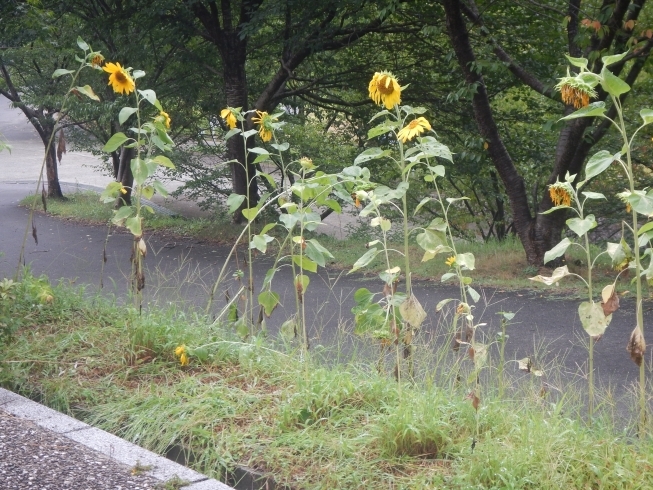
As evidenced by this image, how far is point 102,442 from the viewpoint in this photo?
3.70 m

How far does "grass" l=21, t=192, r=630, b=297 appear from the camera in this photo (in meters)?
9.67

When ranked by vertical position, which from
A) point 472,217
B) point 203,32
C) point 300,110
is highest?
point 203,32

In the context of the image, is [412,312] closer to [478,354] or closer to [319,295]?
[478,354]

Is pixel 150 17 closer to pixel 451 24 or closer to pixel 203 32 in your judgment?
pixel 203 32

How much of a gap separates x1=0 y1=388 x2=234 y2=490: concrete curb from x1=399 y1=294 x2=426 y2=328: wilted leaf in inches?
44.1

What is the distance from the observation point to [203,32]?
13164 millimetres

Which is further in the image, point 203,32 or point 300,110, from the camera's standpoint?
point 300,110

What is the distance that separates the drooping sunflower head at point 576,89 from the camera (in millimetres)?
3525

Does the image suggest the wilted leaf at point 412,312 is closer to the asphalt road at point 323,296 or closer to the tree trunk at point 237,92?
the asphalt road at point 323,296

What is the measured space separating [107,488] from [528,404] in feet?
6.19

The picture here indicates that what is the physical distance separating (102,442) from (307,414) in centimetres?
93

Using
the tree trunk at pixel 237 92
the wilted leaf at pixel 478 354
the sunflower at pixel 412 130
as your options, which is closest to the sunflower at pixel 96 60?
the sunflower at pixel 412 130

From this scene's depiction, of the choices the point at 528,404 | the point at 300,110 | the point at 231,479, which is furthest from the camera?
the point at 300,110

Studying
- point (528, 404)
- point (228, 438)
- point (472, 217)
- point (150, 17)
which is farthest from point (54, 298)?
point (472, 217)
